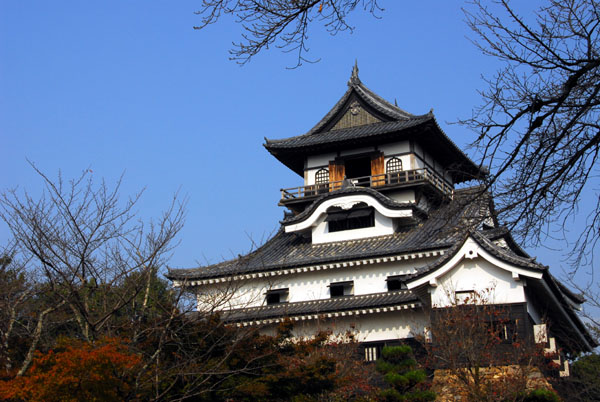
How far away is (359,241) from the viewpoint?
88.4ft

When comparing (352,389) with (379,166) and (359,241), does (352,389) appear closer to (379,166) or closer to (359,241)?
(359,241)

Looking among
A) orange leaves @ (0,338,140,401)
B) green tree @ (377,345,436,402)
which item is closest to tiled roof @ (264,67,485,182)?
green tree @ (377,345,436,402)

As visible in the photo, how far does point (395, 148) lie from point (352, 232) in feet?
15.1

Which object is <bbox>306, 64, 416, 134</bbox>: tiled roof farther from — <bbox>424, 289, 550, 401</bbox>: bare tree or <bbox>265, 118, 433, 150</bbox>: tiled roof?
<bbox>424, 289, 550, 401</bbox>: bare tree

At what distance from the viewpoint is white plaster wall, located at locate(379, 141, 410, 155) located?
2949 centimetres

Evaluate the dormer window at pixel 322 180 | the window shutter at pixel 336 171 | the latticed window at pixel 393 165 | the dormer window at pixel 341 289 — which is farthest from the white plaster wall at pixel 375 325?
the window shutter at pixel 336 171

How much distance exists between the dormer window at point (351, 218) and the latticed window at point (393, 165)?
2719mm

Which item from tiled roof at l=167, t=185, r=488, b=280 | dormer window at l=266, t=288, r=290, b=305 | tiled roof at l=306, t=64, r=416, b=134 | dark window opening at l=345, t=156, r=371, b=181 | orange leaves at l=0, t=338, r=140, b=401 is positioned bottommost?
orange leaves at l=0, t=338, r=140, b=401

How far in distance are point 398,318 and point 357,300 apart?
1.52 meters

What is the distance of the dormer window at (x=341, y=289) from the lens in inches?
997

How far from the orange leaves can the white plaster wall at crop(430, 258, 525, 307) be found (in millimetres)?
12254

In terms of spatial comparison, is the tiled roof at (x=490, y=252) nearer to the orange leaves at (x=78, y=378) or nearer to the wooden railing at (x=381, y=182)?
the wooden railing at (x=381, y=182)

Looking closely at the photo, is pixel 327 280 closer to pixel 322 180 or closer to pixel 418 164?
pixel 322 180

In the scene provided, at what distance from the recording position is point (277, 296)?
26.3 meters
